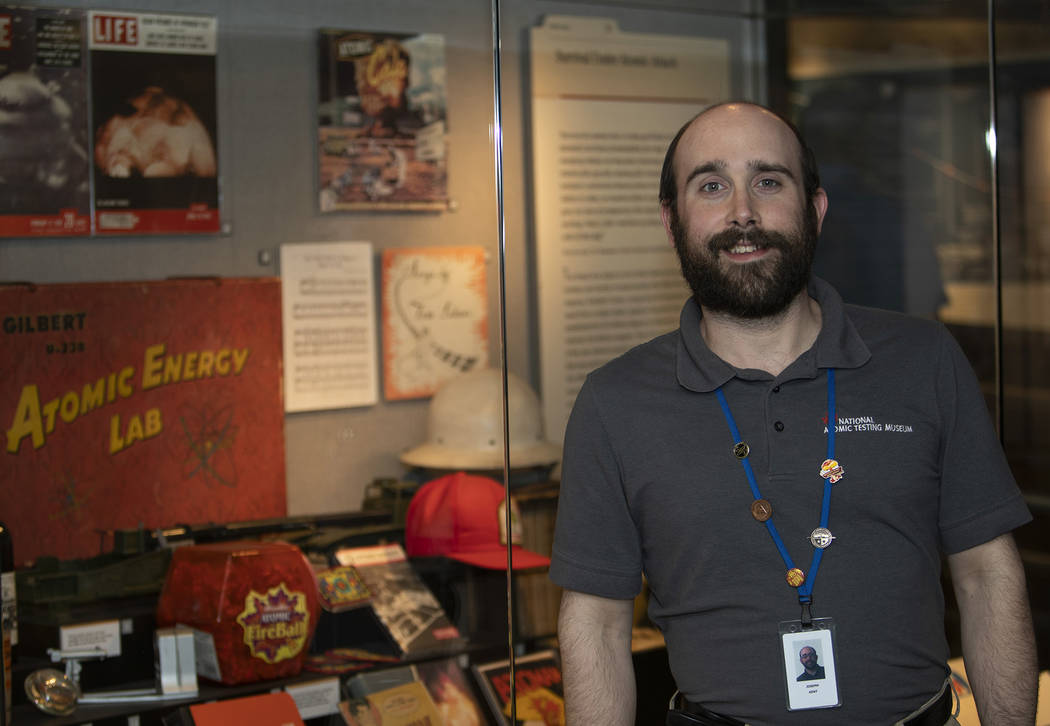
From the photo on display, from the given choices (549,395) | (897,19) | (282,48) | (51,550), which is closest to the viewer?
(51,550)

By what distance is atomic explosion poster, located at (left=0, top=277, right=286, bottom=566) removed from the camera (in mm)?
2160

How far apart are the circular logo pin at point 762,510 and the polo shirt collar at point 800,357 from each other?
207 millimetres

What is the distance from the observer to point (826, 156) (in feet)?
10.9

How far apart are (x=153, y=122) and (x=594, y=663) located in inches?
53.8

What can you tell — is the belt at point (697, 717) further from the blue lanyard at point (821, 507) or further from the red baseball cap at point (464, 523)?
the red baseball cap at point (464, 523)

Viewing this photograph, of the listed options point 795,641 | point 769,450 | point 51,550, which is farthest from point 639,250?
point 51,550

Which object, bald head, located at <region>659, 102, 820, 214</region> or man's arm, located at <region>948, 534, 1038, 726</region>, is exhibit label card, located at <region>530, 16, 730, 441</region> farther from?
man's arm, located at <region>948, 534, 1038, 726</region>

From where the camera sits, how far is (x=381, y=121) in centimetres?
239

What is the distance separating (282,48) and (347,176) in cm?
29

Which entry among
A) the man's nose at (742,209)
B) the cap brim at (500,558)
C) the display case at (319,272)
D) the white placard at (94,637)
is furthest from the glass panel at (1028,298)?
the white placard at (94,637)

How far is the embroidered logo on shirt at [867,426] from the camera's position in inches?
71.6

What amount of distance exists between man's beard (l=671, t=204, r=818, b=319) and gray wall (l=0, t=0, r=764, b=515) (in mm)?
657

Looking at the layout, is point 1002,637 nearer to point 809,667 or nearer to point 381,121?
point 809,667

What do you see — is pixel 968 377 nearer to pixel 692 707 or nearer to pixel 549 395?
pixel 692 707
